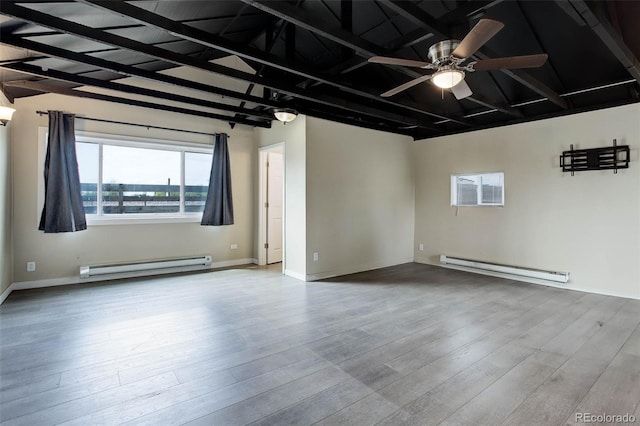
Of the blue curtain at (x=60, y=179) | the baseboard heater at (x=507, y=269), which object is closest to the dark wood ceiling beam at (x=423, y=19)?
the baseboard heater at (x=507, y=269)

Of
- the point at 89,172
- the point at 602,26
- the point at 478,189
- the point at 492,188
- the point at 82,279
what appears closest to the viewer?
the point at 602,26

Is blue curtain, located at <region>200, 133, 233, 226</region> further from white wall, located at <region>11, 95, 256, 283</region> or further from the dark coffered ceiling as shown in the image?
the dark coffered ceiling

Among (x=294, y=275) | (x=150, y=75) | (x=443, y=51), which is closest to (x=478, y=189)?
(x=294, y=275)

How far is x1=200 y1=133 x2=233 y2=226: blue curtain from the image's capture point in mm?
5617

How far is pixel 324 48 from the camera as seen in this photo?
4379mm

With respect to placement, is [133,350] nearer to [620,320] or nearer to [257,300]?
[257,300]

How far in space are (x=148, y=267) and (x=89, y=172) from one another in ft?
5.65

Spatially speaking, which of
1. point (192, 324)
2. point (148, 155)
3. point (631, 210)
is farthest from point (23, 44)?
point (631, 210)

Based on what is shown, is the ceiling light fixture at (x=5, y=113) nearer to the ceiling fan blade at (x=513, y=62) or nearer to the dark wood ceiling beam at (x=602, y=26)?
the ceiling fan blade at (x=513, y=62)

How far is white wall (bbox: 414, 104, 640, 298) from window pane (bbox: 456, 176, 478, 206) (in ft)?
0.53

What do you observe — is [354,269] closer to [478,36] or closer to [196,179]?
[196,179]

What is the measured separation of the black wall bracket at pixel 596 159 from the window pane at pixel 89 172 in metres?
7.11

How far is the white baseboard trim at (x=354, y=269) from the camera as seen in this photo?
506 centimetres

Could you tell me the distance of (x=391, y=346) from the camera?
2719mm
